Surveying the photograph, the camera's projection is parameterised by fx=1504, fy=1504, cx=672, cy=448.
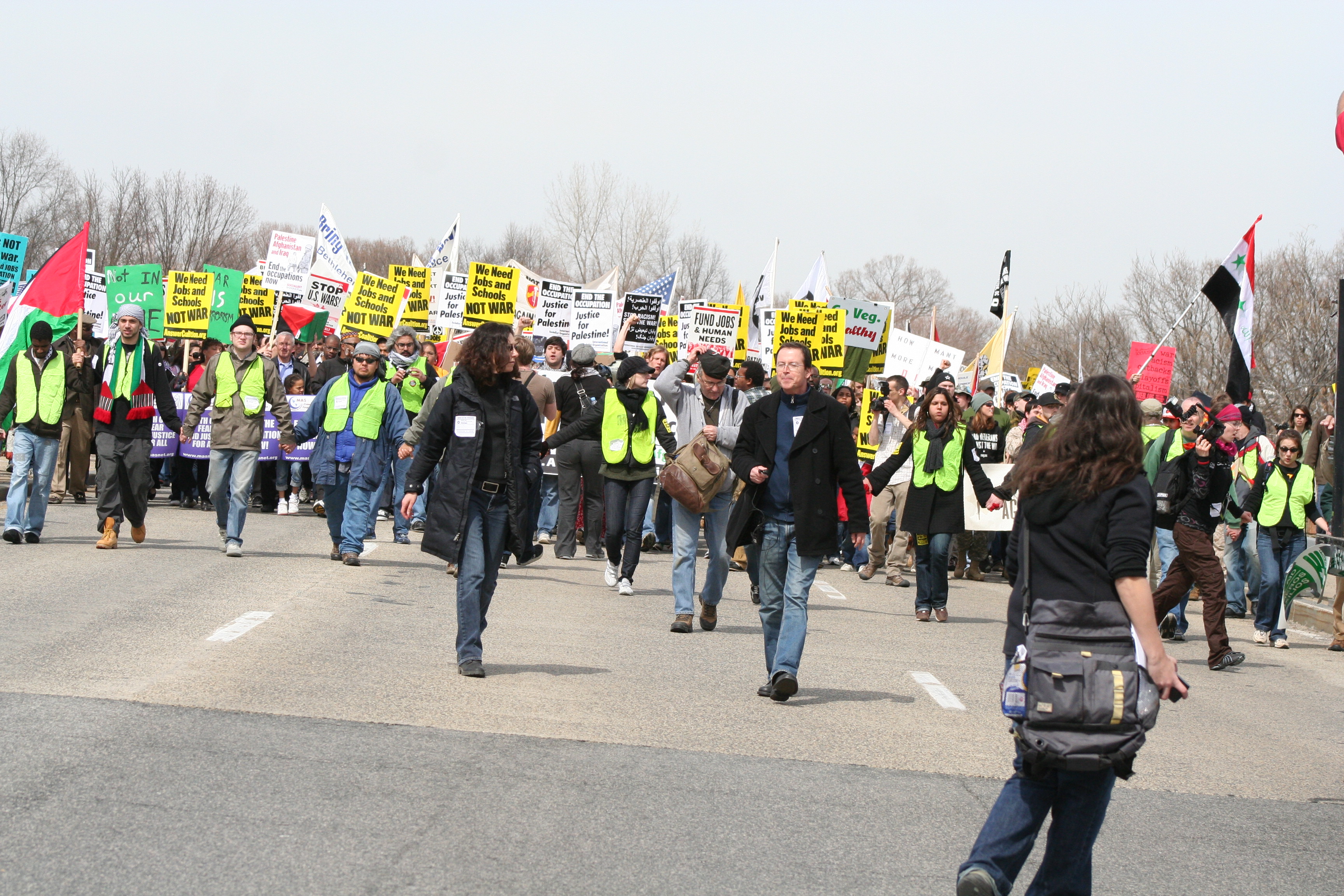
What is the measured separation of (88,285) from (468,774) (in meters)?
23.9

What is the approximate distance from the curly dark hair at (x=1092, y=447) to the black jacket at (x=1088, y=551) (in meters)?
0.04

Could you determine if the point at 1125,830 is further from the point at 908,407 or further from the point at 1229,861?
the point at 908,407

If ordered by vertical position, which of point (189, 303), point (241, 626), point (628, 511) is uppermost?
point (189, 303)

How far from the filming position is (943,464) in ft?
44.5

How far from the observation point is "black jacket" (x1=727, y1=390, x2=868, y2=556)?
8.25 m

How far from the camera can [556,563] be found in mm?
16109

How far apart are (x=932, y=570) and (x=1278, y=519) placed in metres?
3.35

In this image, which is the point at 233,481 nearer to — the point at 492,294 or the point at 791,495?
the point at 791,495

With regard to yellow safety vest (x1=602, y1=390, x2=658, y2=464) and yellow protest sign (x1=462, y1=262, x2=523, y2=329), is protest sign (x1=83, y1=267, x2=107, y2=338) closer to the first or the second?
yellow protest sign (x1=462, y1=262, x2=523, y2=329)

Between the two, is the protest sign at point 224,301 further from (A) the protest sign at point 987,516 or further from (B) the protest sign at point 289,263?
(A) the protest sign at point 987,516

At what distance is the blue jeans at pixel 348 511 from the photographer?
1378 centimetres

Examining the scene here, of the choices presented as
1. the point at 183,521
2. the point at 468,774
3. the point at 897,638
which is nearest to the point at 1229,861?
the point at 468,774

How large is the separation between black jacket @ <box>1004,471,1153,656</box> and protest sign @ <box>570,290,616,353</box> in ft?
66.5

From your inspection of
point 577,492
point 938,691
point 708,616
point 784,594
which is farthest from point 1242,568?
point 784,594
